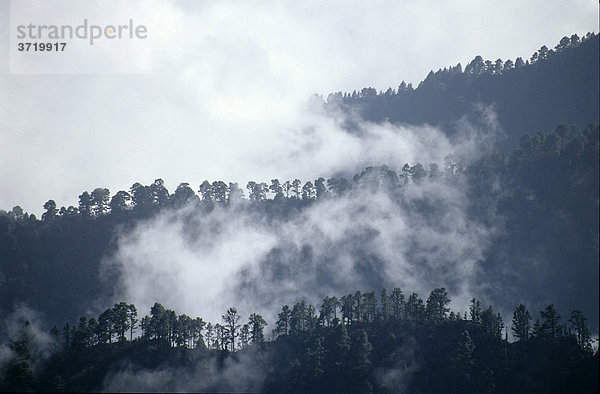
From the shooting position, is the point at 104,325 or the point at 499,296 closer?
the point at 104,325

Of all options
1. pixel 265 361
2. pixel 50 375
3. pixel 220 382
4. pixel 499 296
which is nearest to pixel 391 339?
pixel 265 361

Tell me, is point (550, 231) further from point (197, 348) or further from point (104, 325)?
point (104, 325)

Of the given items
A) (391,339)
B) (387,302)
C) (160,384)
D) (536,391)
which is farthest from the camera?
(387,302)

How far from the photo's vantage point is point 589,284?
16300 cm

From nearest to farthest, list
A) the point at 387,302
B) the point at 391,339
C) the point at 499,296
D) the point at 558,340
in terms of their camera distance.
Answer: the point at 558,340, the point at 391,339, the point at 387,302, the point at 499,296

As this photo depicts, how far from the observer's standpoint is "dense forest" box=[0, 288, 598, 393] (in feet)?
422

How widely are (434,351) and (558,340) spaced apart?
33190 millimetres

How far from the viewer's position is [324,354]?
488ft

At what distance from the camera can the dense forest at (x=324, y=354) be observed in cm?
12862

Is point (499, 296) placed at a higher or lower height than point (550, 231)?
lower

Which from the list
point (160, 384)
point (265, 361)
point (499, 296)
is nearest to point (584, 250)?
point (499, 296)

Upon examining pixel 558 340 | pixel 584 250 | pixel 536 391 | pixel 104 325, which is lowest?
pixel 536 391

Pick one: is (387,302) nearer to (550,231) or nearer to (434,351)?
(434,351)

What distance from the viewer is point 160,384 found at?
138125mm
